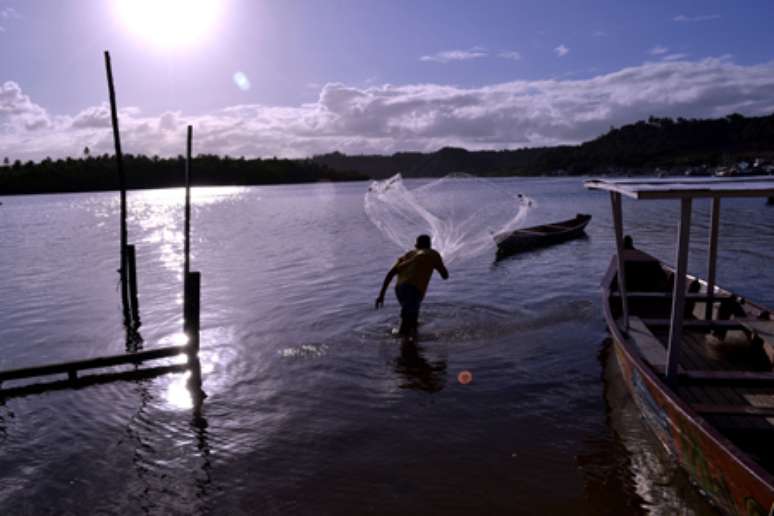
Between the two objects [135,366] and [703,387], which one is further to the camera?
[135,366]

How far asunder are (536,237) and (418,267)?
1916cm

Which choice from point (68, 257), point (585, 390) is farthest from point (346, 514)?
point (68, 257)

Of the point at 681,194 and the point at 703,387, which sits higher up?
Result: the point at 681,194

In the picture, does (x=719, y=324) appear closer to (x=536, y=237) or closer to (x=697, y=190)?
(x=697, y=190)

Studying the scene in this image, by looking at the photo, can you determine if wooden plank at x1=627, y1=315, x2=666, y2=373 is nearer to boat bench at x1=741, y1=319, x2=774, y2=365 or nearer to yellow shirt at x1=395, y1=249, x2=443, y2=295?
boat bench at x1=741, y1=319, x2=774, y2=365

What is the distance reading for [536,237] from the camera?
29109 mm

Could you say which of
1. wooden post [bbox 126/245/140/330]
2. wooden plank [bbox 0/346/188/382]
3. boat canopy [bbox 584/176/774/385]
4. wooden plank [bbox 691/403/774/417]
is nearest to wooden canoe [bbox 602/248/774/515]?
wooden plank [bbox 691/403/774/417]

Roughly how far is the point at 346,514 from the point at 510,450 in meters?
2.55

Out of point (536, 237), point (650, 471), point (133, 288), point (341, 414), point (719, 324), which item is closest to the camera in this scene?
point (650, 471)

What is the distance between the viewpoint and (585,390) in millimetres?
9617

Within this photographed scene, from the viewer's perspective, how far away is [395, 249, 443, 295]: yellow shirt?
1142 cm

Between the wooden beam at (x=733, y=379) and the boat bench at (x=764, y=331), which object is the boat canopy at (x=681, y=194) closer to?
the wooden beam at (x=733, y=379)

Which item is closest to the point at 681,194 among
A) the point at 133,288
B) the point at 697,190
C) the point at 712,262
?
the point at 697,190

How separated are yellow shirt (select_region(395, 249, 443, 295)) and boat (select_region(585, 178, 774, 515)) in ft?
11.7
